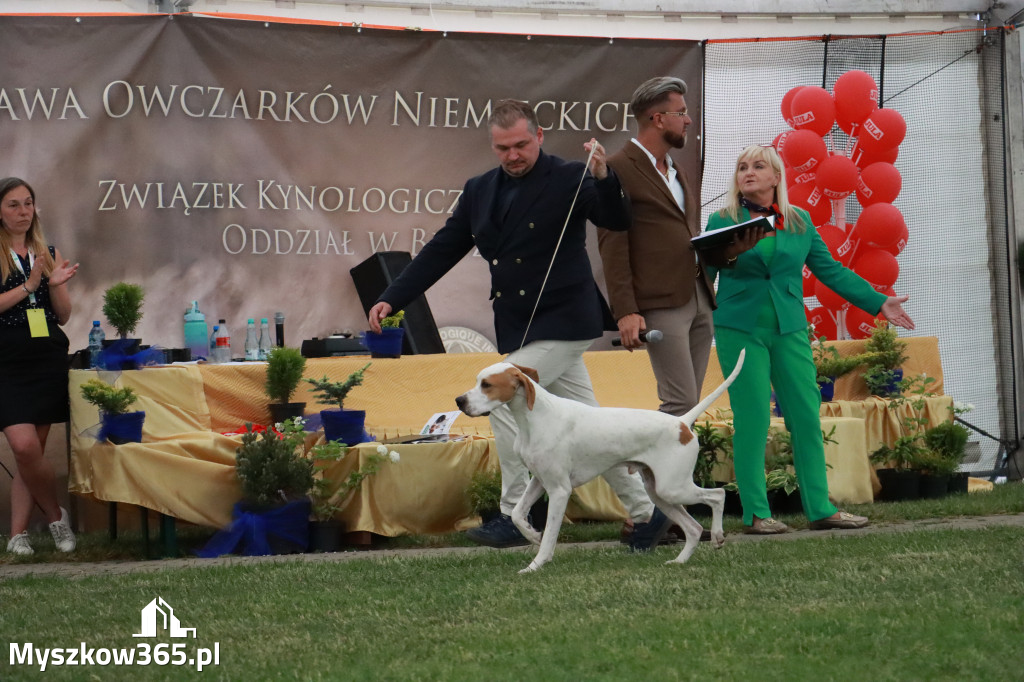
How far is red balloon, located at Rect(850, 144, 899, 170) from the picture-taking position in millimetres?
8562

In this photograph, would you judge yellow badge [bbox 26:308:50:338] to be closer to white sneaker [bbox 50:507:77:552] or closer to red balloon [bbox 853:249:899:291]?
white sneaker [bbox 50:507:77:552]

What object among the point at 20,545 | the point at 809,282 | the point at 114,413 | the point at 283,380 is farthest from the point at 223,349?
the point at 809,282

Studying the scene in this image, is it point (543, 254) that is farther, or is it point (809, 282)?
point (809, 282)

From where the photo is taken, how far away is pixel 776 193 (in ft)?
18.1

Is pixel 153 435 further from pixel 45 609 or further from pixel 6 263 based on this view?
pixel 45 609

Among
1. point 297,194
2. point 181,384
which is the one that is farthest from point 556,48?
point 181,384

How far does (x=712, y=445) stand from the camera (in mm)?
6855

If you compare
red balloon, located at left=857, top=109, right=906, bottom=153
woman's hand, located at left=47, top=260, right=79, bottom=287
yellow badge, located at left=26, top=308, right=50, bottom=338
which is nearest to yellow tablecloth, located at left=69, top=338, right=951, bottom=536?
yellow badge, located at left=26, top=308, right=50, bottom=338

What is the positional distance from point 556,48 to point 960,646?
6464mm

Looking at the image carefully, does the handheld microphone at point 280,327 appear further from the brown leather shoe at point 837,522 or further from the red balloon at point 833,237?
the red balloon at point 833,237

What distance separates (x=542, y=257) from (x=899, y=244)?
454cm

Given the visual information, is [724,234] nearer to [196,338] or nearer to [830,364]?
[830,364]

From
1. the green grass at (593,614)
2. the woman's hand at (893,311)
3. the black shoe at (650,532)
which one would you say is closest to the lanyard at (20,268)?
the green grass at (593,614)

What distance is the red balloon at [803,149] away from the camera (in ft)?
27.1
